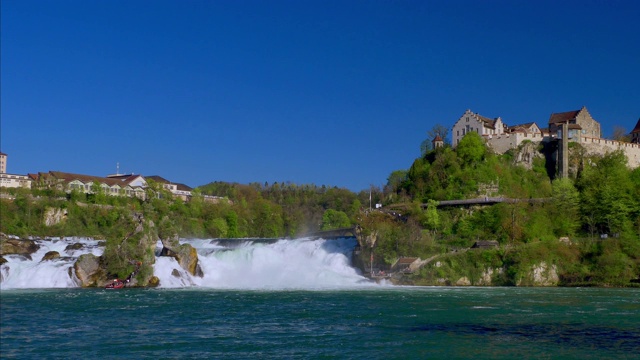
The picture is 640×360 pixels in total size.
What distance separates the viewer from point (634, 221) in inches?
2269

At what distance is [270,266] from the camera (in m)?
59.2

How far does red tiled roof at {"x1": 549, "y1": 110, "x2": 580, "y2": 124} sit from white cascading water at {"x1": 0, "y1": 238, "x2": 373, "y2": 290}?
1126 inches

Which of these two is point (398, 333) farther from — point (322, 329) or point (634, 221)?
point (634, 221)

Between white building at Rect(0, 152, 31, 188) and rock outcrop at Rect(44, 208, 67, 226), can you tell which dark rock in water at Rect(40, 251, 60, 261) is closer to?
rock outcrop at Rect(44, 208, 67, 226)

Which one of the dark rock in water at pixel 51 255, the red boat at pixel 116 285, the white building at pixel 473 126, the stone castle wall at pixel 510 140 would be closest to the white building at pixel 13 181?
the dark rock in water at pixel 51 255

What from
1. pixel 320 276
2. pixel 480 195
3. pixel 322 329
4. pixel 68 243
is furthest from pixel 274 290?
pixel 480 195

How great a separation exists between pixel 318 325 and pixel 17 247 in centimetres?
3533

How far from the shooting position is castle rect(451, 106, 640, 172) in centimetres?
7031

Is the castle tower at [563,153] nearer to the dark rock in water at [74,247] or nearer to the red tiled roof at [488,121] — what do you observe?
the red tiled roof at [488,121]

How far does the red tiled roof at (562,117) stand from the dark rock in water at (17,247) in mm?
53697

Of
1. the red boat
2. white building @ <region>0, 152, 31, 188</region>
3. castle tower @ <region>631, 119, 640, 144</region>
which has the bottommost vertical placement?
the red boat

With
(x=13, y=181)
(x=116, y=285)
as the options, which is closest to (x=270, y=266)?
(x=116, y=285)

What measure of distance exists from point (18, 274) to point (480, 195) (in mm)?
42110

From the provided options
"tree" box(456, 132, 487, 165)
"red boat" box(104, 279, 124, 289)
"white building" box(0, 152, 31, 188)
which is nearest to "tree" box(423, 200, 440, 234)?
"tree" box(456, 132, 487, 165)
